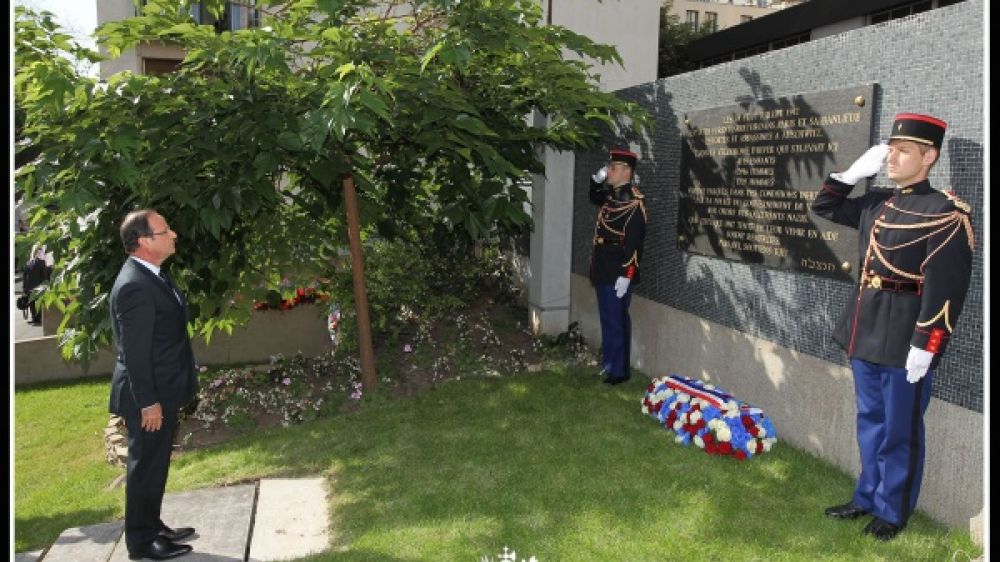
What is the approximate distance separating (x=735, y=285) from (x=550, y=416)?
1886 millimetres

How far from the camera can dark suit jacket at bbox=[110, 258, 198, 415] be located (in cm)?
398

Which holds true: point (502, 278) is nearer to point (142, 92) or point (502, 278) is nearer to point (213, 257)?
point (213, 257)

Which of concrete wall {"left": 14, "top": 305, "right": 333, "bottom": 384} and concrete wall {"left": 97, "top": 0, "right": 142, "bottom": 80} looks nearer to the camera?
concrete wall {"left": 14, "top": 305, "right": 333, "bottom": 384}

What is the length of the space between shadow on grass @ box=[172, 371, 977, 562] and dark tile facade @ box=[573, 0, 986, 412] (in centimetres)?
93

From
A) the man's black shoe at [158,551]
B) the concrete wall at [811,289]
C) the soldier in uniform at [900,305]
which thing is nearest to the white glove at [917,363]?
the soldier in uniform at [900,305]

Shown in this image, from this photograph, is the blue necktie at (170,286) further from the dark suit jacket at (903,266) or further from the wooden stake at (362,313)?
the dark suit jacket at (903,266)

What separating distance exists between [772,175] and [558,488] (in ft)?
8.84

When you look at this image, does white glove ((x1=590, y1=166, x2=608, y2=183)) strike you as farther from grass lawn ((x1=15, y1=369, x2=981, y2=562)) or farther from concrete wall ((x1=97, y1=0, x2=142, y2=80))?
concrete wall ((x1=97, y1=0, x2=142, y2=80))

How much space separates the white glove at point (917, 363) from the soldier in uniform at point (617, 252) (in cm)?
329

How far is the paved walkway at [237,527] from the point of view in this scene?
4.36m

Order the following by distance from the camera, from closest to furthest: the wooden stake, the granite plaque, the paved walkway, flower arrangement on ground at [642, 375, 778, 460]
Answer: the paved walkway < the granite plaque < flower arrangement on ground at [642, 375, 778, 460] < the wooden stake

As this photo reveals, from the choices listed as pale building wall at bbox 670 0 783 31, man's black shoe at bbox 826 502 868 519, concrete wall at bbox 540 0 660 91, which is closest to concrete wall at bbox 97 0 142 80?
concrete wall at bbox 540 0 660 91

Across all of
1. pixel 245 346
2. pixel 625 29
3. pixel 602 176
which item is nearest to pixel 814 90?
pixel 602 176

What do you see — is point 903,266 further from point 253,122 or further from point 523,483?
point 253,122
